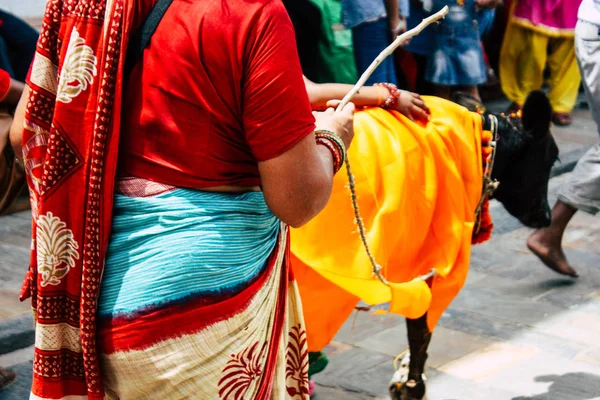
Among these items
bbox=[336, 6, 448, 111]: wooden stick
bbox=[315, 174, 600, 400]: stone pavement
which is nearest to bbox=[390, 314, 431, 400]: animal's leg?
bbox=[315, 174, 600, 400]: stone pavement

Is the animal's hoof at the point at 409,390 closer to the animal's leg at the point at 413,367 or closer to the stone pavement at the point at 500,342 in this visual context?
the animal's leg at the point at 413,367

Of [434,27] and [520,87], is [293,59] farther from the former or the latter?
[520,87]

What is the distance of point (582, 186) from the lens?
5.25 m

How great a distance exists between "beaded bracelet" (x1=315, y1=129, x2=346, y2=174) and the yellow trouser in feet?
22.6

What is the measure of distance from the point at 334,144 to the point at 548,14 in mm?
7018

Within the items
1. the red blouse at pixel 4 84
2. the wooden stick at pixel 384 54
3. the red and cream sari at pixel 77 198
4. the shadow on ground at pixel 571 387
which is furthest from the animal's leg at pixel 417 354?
the red blouse at pixel 4 84

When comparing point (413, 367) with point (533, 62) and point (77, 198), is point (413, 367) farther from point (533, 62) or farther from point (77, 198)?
point (533, 62)

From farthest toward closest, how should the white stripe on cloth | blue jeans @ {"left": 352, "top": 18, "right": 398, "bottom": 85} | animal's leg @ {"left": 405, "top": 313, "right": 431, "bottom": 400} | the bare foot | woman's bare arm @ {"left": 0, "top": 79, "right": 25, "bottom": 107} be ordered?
blue jeans @ {"left": 352, "top": 18, "right": 398, "bottom": 85} < the bare foot < animal's leg @ {"left": 405, "top": 313, "right": 431, "bottom": 400} < woman's bare arm @ {"left": 0, "top": 79, "right": 25, "bottom": 107} < the white stripe on cloth

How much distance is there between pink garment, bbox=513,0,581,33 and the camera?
28.0 ft

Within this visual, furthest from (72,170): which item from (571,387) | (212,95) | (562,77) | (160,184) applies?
(562,77)

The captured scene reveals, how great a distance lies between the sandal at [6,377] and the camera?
3.88m

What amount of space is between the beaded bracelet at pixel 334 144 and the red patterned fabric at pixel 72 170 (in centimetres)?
48

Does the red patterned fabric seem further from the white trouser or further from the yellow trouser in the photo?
the yellow trouser

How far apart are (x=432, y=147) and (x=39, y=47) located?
168 cm
